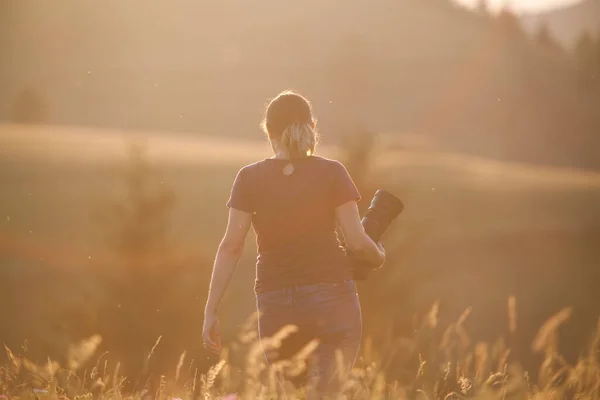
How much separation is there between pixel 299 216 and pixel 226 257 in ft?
1.56

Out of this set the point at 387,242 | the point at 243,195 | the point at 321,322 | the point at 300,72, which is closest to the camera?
Answer: the point at 321,322

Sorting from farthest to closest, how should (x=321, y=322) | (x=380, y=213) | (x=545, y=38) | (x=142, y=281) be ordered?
(x=545, y=38), (x=142, y=281), (x=380, y=213), (x=321, y=322)

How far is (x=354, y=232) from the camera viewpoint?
152 inches

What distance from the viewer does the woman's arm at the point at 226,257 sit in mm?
4016

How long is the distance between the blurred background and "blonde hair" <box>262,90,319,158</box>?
4.25 ft

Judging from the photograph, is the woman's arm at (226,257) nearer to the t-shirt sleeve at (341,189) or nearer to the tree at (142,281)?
the t-shirt sleeve at (341,189)

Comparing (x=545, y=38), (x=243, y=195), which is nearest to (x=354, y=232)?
(x=243, y=195)

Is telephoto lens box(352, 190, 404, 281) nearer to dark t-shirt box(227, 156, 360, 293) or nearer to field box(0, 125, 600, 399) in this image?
dark t-shirt box(227, 156, 360, 293)

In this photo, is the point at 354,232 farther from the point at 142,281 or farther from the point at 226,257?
the point at 142,281

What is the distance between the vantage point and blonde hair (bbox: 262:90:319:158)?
382cm

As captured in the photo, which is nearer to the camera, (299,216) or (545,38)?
(299,216)

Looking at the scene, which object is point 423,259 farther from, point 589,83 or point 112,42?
point 112,42

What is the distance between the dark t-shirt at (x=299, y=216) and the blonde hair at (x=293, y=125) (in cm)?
6

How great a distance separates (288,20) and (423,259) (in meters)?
93.3
